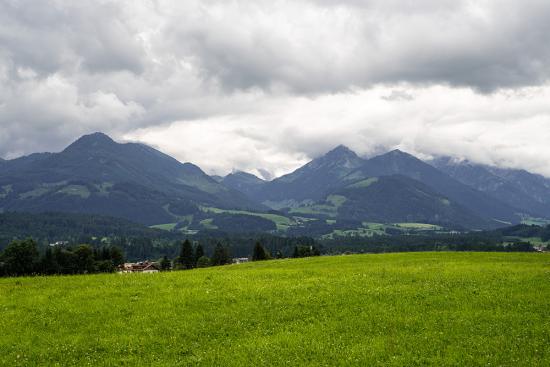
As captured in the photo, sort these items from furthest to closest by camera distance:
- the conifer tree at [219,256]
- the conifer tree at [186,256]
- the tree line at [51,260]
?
the conifer tree at [219,256], the conifer tree at [186,256], the tree line at [51,260]

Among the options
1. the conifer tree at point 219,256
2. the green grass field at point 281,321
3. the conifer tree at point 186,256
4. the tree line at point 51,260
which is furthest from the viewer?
the conifer tree at point 219,256

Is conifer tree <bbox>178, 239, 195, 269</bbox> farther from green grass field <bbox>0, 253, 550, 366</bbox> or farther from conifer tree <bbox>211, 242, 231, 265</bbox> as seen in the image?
green grass field <bbox>0, 253, 550, 366</bbox>

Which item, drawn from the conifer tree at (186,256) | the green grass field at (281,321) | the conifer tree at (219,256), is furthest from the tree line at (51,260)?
the green grass field at (281,321)

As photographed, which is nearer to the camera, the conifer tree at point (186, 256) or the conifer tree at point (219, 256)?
the conifer tree at point (186, 256)

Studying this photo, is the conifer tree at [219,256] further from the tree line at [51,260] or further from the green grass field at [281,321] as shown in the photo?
the green grass field at [281,321]

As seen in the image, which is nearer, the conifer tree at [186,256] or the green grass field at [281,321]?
the green grass field at [281,321]

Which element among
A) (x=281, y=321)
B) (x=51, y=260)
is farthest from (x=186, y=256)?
(x=281, y=321)

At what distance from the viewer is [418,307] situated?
80.7ft

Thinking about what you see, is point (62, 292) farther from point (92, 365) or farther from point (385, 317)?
point (385, 317)

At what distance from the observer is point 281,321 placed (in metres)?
23.6

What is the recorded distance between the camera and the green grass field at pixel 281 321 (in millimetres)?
19328

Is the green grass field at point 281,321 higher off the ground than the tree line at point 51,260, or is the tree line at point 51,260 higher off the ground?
the green grass field at point 281,321

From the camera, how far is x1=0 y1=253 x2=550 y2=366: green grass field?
1933 centimetres

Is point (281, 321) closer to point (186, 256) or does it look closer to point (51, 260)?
point (51, 260)
